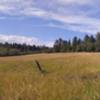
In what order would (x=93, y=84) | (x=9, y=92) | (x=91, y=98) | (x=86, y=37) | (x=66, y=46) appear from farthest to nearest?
(x=86, y=37), (x=66, y=46), (x=93, y=84), (x=9, y=92), (x=91, y=98)

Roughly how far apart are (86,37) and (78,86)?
160498 millimetres

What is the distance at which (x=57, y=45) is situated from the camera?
15538cm

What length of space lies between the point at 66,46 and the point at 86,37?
1600 centimetres

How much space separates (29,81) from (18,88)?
59 centimetres

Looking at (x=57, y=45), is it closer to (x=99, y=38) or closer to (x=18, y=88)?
(x=99, y=38)

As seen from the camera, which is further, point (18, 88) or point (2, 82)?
point (2, 82)

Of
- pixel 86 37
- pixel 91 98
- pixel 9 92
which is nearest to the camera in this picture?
pixel 91 98

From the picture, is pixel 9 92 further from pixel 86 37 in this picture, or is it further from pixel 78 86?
pixel 86 37

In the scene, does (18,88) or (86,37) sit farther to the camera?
(86,37)

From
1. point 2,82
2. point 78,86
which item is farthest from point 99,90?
point 2,82

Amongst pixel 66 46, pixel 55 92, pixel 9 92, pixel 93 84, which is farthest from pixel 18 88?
pixel 66 46

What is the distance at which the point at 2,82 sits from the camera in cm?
732

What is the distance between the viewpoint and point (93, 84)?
6957mm

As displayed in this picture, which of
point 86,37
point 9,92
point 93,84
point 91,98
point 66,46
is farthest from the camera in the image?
point 86,37
